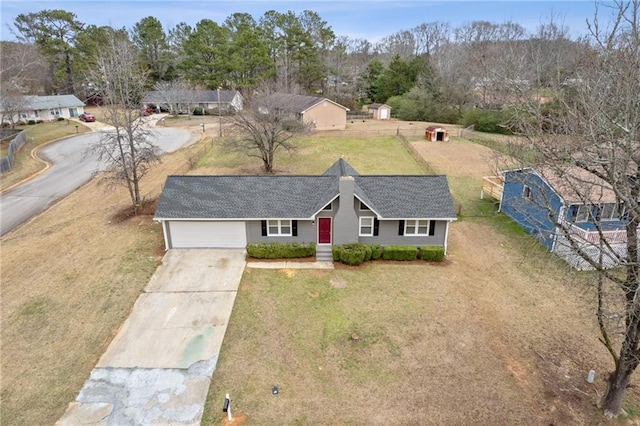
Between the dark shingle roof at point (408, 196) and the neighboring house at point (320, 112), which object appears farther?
the neighboring house at point (320, 112)

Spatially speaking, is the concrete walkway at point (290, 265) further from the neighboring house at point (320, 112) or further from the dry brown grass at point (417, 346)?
the neighboring house at point (320, 112)

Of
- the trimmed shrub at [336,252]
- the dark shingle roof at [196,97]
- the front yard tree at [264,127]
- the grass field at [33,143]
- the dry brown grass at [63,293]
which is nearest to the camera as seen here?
the dry brown grass at [63,293]

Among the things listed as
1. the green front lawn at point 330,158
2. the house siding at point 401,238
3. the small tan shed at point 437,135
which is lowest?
the house siding at point 401,238

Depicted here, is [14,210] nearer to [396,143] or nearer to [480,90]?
[396,143]

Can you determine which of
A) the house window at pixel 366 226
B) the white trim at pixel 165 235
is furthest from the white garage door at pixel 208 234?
the house window at pixel 366 226

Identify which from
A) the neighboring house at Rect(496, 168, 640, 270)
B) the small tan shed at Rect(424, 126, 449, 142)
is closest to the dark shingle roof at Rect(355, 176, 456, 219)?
the neighboring house at Rect(496, 168, 640, 270)

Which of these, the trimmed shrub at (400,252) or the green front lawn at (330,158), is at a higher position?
the green front lawn at (330,158)

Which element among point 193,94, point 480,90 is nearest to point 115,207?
point 193,94
